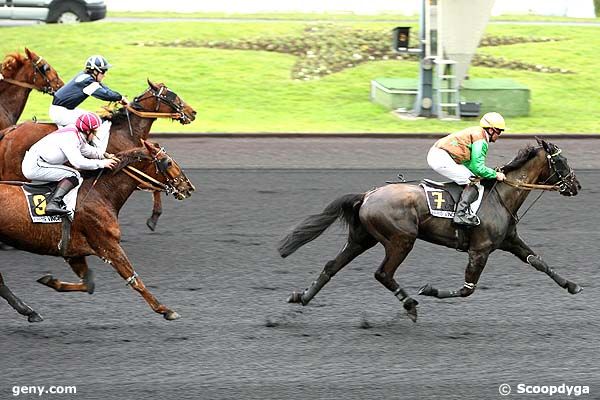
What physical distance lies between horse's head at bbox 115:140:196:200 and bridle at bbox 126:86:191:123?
8.33 ft

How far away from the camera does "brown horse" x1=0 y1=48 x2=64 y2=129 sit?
1335 centimetres

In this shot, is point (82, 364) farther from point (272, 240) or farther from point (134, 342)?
point (272, 240)

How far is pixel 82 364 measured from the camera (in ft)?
29.0

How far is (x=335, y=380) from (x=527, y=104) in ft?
48.8

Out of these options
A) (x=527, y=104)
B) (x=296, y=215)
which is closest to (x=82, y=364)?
(x=296, y=215)

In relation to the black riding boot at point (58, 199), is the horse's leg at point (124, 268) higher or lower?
lower

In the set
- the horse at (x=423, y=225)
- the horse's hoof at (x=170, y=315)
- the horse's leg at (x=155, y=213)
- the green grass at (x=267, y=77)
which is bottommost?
the green grass at (x=267, y=77)

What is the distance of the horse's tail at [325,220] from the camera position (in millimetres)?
10367

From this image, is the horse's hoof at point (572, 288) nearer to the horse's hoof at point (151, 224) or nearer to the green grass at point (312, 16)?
the horse's hoof at point (151, 224)

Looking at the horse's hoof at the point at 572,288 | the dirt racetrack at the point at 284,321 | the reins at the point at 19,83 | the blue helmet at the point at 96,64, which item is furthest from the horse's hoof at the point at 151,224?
the horse's hoof at the point at 572,288

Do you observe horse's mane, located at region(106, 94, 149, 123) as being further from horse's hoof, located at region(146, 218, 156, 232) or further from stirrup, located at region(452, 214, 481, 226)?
stirrup, located at region(452, 214, 481, 226)

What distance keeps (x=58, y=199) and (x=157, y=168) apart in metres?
0.99

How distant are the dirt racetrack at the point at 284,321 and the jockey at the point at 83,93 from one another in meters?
1.65

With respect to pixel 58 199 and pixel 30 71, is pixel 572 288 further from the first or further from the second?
pixel 30 71
